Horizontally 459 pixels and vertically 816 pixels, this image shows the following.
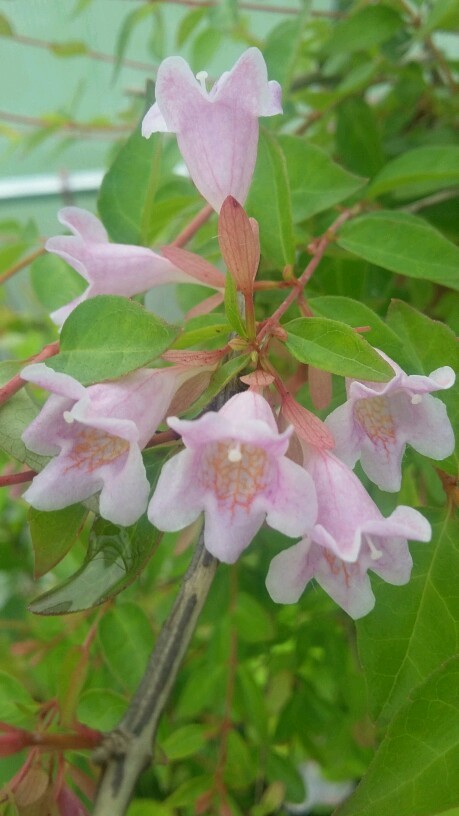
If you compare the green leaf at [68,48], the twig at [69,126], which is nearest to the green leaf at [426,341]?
the green leaf at [68,48]

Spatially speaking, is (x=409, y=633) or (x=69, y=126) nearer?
(x=409, y=633)

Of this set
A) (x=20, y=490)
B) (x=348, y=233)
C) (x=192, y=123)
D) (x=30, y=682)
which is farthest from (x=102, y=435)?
(x=30, y=682)

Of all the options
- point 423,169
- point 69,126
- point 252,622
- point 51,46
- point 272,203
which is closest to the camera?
point 272,203

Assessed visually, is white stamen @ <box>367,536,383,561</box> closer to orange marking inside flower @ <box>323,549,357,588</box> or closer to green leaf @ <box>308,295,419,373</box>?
orange marking inside flower @ <box>323,549,357,588</box>

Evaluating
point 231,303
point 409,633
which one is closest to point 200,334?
point 231,303

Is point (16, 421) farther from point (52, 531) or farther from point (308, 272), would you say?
point (308, 272)

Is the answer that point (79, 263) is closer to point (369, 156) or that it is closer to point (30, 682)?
point (369, 156)

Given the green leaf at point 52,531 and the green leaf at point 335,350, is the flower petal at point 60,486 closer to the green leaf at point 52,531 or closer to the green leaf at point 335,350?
the green leaf at point 52,531
